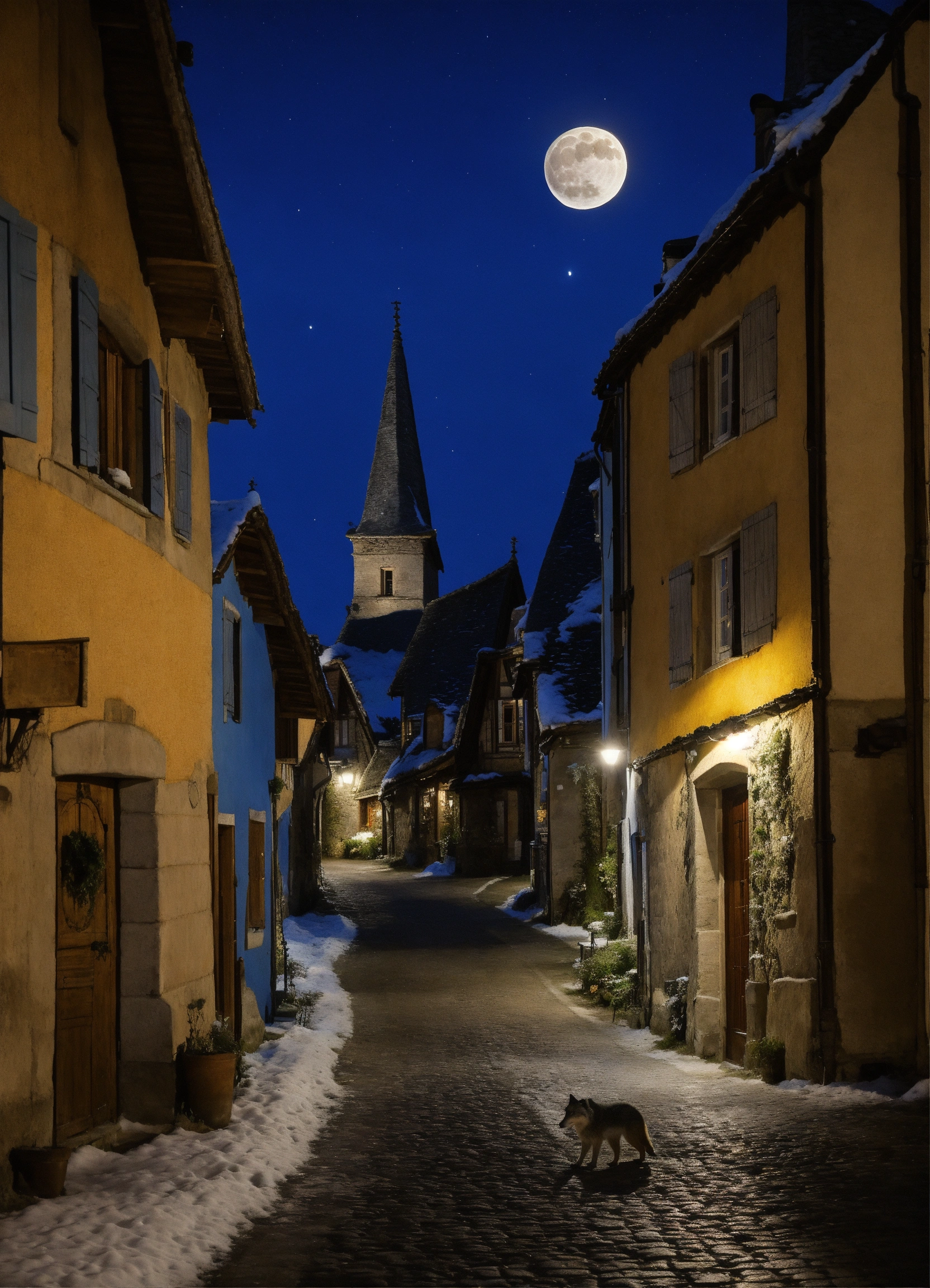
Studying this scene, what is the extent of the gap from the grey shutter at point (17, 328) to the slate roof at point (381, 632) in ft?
191

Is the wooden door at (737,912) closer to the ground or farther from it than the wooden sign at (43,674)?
closer to the ground

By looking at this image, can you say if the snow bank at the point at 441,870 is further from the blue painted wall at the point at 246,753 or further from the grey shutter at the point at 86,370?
the grey shutter at the point at 86,370

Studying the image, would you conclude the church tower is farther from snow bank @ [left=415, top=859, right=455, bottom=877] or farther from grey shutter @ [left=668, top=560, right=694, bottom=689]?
grey shutter @ [left=668, top=560, right=694, bottom=689]

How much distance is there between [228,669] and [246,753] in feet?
4.94

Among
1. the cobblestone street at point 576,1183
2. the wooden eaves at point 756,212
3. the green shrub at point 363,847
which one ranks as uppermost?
the wooden eaves at point 756,212

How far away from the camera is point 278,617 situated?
16281mm

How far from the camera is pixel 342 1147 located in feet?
30.2

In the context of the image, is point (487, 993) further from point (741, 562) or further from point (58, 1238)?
point (58, 1238)

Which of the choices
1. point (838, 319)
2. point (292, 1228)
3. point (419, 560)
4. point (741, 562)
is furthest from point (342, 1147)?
point (419, 560)

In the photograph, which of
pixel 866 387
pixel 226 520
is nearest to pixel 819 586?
pixel 866 387

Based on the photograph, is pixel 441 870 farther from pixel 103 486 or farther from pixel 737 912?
pixel 103 486

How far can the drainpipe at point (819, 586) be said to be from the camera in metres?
11.0

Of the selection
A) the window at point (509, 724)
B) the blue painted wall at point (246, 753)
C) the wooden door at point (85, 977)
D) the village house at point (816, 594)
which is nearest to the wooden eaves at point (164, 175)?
the blue painted wall at point (246, 753)

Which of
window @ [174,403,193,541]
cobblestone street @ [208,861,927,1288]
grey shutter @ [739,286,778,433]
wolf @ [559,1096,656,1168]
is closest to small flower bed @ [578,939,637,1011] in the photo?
cobblestone street @ [208,861,927,1288]
